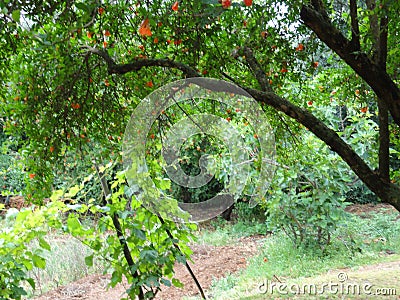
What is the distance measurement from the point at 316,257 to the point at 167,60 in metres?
3.90

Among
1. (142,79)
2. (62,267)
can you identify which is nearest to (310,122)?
(142,79)

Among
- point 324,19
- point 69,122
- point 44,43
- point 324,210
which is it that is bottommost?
point 324,210

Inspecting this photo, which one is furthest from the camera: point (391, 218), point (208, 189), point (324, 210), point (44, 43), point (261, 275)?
point (208, 189)

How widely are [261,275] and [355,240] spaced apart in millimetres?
1669

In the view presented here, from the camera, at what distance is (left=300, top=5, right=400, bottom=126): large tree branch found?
2152 mm

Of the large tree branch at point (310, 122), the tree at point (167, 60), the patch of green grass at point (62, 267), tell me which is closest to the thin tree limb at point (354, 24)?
the tree at point (167, 60)

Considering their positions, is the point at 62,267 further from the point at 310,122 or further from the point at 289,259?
the point at 310,122

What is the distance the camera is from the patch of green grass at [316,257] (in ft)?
15.4

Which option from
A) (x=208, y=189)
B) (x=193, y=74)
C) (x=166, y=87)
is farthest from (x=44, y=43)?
(x=208, y=189)

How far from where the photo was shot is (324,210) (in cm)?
533

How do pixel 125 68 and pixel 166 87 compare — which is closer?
pixel 125 68


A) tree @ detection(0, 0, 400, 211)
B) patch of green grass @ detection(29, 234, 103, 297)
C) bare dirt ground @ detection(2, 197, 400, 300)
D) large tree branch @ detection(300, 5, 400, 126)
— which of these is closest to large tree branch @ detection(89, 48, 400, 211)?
tree @ detection(0, 0, 400, 211)

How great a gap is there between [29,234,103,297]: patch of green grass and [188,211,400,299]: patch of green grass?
1.98 metres

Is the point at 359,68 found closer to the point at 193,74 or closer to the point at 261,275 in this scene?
the point at 193,74
